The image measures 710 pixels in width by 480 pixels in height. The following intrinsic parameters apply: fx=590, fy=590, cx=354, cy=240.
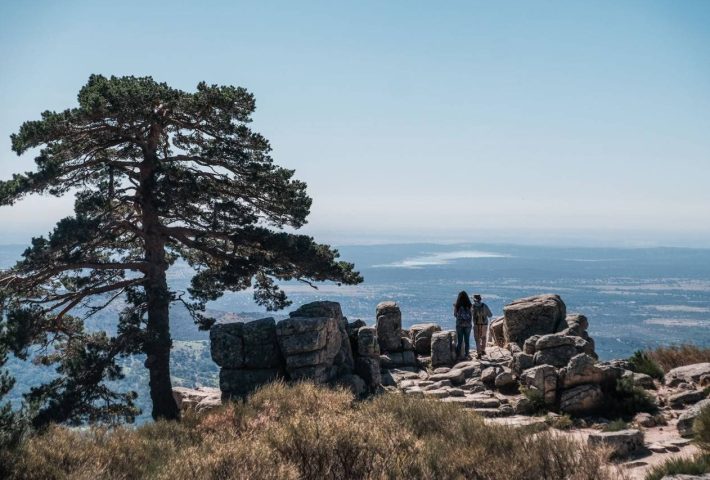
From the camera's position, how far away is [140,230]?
22359mm

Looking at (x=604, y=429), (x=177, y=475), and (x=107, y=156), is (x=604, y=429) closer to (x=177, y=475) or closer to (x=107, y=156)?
(x=177, y=475)

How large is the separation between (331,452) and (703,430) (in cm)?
844

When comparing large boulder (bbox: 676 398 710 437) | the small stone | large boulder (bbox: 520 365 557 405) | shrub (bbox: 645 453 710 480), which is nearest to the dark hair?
the small stone

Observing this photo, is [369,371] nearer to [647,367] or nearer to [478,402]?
[478,402]

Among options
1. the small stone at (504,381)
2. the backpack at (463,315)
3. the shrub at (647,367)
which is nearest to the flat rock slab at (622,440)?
the small stone at (504,381)

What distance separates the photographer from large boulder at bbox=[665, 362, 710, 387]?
19.5 meters

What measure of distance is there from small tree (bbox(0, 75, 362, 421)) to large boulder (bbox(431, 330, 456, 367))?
4984 millimetres

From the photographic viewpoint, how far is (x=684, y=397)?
1769 centimetres

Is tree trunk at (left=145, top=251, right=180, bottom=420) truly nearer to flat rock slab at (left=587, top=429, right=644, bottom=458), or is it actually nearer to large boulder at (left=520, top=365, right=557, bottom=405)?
large boulder at (left=520, top=365, right=557, bottom=405)

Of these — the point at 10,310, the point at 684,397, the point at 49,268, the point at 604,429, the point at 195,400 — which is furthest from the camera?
the point at 195,400


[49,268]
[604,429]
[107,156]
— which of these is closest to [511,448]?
[604,429]

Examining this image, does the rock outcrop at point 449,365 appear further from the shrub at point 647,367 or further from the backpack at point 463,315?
the backpack at point 463,315

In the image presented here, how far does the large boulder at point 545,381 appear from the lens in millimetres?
18109

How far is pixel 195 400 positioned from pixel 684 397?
16782mm
